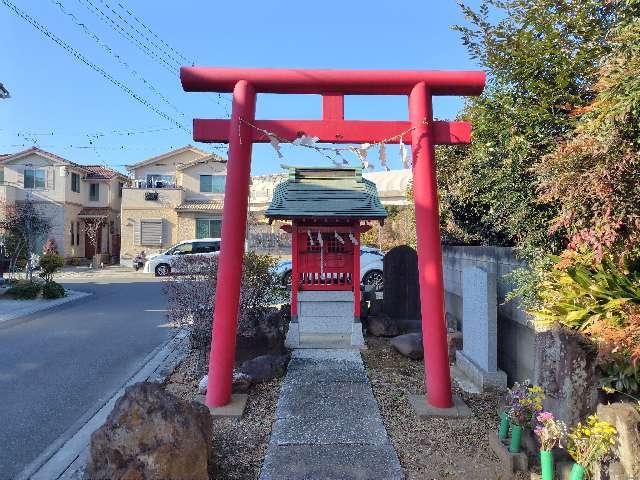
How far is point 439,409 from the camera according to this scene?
473 cm

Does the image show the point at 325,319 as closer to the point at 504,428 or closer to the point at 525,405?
the point at 504,428

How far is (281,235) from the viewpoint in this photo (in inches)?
1139

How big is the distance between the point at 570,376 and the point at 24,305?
14.5m

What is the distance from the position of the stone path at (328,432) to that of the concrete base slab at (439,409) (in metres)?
0.44

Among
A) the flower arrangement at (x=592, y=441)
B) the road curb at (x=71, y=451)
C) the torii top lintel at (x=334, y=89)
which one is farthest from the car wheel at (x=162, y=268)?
the flower arrangement at (x=592, y=441)

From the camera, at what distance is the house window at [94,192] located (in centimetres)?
3092

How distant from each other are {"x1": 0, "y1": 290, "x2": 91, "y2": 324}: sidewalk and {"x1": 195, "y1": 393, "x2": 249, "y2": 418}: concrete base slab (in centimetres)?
876

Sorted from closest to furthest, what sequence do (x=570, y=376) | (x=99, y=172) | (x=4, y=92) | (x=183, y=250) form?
(x=570, y=376) → (x=4, y=92) → (x=183, y=250) → (x=99, y=172)

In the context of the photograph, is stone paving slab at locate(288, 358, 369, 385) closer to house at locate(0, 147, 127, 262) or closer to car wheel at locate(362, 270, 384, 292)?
car wheel at locate(362, 270, 384, 292)

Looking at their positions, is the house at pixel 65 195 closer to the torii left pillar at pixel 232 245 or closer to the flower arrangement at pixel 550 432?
the torii left pillar at pixel 232 245

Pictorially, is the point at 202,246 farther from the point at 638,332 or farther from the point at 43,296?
the point at 638,332

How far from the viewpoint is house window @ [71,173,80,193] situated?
94.6 feet

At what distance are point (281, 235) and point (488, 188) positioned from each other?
2358 cm

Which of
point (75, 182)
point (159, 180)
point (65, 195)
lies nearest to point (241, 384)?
point (159, 180)
